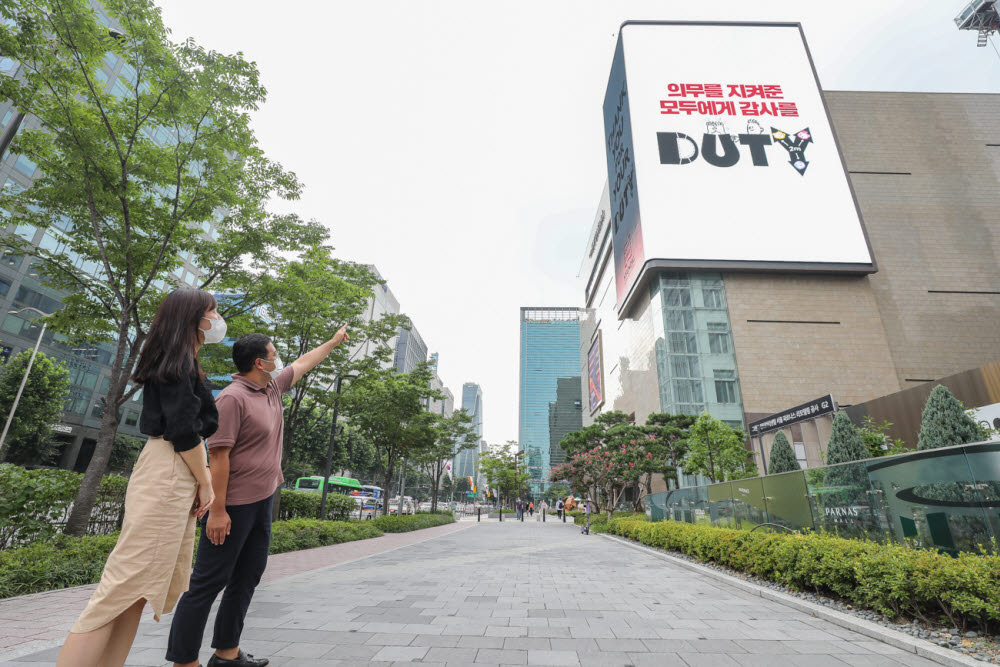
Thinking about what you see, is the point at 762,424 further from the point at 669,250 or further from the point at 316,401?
the point at 316,401

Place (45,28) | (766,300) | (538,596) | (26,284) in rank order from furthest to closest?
(766,300), (26,284), (45,28), (538,596)

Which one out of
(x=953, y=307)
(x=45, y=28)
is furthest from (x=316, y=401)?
(x=953, y=307)

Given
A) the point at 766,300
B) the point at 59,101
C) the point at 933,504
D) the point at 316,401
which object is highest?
the point at 766,300

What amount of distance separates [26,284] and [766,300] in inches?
1982

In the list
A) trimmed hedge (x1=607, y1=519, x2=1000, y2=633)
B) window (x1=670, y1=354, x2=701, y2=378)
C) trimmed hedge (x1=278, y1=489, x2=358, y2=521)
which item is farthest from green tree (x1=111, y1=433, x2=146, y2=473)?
trimmed hedge (x1=607, y1=519, x2=1000, y2=633)

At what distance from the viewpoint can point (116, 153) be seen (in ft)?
24.3

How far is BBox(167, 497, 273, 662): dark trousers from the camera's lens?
2.17 m

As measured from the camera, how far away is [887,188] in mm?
36281

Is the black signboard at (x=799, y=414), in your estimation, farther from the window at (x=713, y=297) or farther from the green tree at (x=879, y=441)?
the window at (x=713, y=297)

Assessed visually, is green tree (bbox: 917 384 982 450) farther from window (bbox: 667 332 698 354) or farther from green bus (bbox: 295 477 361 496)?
green bus (bbox: 295 477 361 496)

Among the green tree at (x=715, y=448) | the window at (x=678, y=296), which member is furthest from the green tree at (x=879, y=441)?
the window at (x=678, y=296)

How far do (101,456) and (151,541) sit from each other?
7.17 m

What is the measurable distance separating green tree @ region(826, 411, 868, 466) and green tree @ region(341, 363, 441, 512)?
44.3 feet

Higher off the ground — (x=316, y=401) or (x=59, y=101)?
(x=59, y=101)
